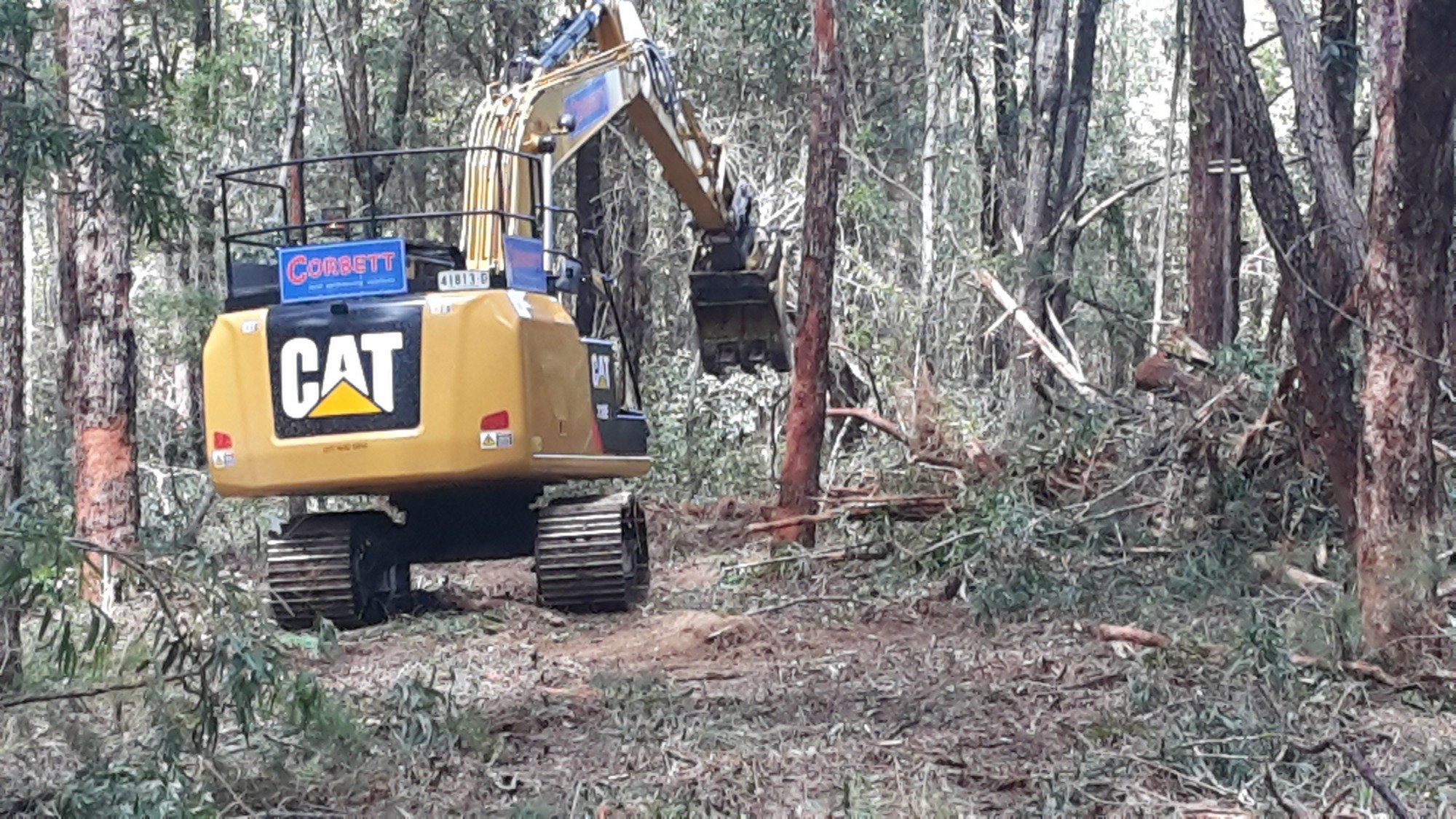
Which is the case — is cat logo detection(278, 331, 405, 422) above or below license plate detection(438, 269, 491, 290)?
below

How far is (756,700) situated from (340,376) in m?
3.71

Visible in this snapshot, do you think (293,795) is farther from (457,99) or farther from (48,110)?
(457,99)

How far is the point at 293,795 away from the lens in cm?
532

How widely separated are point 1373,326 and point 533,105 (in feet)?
19.6

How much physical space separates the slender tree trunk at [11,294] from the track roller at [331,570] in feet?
5.44

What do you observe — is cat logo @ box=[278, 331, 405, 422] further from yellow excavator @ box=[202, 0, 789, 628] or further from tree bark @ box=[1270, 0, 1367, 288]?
tree bark @ box=[1270, 0, 1367, 288]

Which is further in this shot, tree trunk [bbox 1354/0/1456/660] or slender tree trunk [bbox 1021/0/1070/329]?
slender tree trunk [bbox 1021/0/1070/329]

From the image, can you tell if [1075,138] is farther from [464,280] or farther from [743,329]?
[464,280]

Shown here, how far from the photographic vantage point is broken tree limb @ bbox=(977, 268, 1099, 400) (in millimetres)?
11758

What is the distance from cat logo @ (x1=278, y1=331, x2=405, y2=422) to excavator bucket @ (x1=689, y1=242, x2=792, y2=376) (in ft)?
17.8

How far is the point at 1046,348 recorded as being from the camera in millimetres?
12164

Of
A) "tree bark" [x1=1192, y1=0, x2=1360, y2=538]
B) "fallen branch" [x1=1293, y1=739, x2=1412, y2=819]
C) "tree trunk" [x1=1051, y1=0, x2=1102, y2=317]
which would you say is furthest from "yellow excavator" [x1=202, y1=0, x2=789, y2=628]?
"tree trunk" [x1=1051, y1=0, x2=1102, y2=317]

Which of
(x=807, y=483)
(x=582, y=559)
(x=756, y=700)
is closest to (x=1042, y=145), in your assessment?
(x=807, y=483)

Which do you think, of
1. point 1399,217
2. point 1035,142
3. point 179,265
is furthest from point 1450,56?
point 179,265
